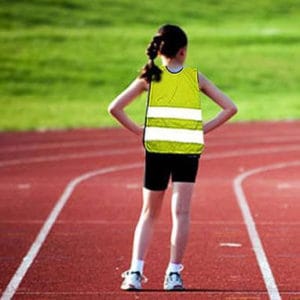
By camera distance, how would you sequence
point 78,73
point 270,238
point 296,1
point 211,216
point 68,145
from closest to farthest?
point 270,238, point 211,216, point 68,145, point 78,73, point 296,1

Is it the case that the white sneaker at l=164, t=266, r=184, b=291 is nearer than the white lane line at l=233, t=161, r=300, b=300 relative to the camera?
Yes

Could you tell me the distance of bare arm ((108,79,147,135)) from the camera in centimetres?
898

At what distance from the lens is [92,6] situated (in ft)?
198

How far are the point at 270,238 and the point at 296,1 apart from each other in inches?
2095

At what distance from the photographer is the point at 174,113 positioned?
8969 millimetres

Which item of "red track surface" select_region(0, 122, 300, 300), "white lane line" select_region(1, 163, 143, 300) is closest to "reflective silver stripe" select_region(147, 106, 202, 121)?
"red track surface" select_region(0, 122, 300, 300)

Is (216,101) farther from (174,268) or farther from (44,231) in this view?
(44,231)

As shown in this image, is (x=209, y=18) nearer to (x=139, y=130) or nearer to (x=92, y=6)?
(x=92, y=6)

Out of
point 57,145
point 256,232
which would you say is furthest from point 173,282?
point 57,145

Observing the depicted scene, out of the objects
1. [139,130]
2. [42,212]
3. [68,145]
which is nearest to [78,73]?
[68,145]

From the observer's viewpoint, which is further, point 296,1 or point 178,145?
point 296,1

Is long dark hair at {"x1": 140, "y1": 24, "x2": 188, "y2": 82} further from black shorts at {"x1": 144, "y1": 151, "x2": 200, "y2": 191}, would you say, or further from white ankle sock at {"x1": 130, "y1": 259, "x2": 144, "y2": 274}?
white ankle sock at {"x1": 130, "y1": 259, "x2": 144, "y2": 274}

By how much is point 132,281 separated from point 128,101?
1166 millimetres

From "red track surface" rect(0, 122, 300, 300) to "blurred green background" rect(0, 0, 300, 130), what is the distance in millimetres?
9904
